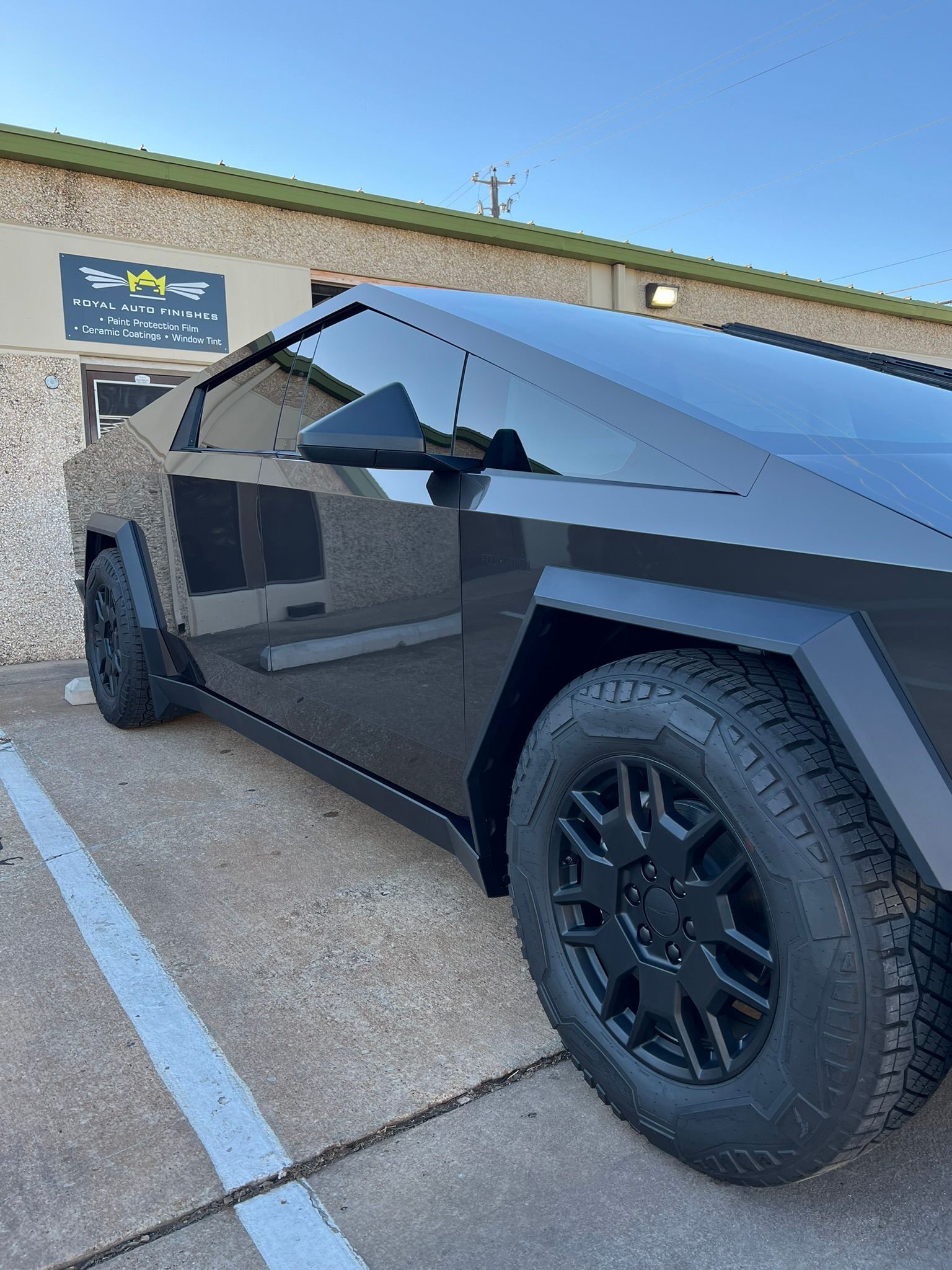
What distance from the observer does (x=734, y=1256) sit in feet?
4.72

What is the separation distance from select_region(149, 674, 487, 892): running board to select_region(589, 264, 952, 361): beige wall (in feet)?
21.4

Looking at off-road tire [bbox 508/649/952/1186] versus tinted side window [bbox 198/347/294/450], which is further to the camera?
tinted side window [bbox 198/347/294/450]

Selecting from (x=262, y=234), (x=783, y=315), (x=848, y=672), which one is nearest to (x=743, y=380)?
(x=848, y=672)

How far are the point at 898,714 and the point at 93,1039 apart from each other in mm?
1726

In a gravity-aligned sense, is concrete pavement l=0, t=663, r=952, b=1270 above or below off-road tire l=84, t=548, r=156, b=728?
below

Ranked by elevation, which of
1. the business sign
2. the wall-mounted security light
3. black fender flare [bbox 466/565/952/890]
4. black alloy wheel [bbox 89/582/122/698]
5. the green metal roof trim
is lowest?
black alloy wheel [bbox 89/582/122/698]

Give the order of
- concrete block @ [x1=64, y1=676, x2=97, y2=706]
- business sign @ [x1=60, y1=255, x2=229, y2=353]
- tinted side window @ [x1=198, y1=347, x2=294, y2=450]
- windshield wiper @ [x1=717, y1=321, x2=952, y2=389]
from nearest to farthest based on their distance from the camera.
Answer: windshield wiper @ [x1=717, y1=321, x2=952, y2=389] → tinted side window @ [x1=198, y1=347, x2=294, y2=450] → concrete block @ [x1=64, y1=676, x2=97, y2=706] → business sign @ [x1=60, y1=255, x2=229, y2=353]

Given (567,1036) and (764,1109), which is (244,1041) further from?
(764,1109)

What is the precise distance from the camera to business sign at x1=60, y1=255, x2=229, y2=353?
668 centimetres

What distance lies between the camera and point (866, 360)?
278 cm

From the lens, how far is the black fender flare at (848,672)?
4.11 ft

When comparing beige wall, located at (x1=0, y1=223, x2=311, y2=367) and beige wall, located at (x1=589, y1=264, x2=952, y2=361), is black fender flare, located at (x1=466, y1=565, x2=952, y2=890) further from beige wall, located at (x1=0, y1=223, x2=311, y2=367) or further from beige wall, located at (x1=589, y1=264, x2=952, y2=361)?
beige wall, located at (x1=589, y1=264, x2=952, y2=361)

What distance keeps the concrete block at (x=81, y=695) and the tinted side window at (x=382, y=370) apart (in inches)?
110

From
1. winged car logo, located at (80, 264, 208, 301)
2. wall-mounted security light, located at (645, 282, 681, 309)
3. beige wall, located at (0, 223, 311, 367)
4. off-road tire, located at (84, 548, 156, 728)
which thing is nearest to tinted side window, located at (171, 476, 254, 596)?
off-road tire, located at (84, 548, 156, 728)
